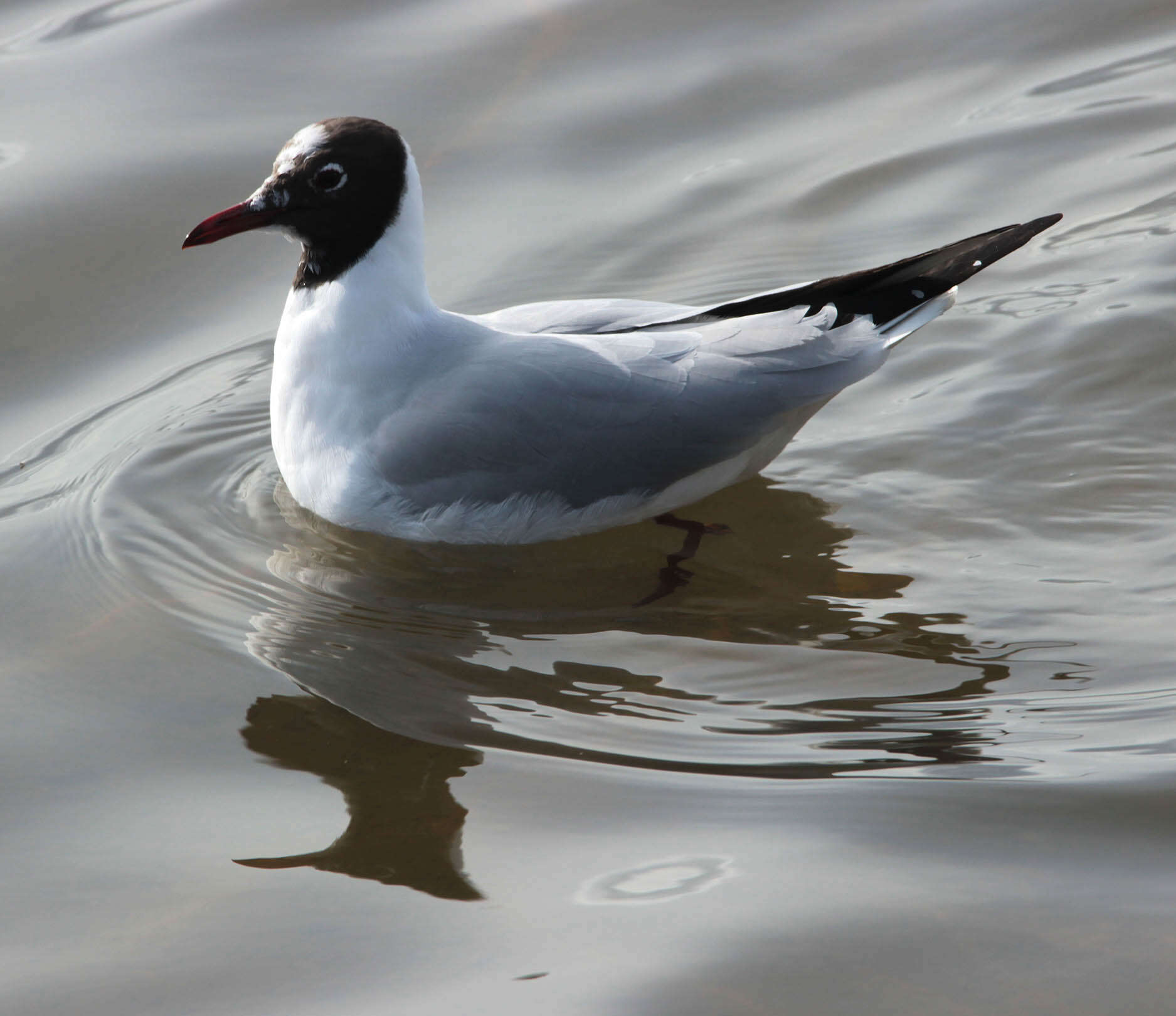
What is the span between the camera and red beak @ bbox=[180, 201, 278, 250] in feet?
16.1

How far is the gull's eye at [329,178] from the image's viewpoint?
4906mm

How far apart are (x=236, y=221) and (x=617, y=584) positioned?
163 cm

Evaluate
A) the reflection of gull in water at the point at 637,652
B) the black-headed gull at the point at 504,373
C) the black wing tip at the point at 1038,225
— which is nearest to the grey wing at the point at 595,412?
the black-headed gull at the point at 504,373

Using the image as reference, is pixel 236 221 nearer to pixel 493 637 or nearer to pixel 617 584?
pixel 493 637

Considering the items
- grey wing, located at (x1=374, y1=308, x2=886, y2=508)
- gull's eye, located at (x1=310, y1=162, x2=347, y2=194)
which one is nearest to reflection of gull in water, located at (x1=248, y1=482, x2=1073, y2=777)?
grey wing, located at (x1=374, y1=308, x2=886, y2=508)

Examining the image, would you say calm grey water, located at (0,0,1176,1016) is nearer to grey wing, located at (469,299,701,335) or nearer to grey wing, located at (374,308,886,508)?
grey wing, located at (374,308,886,508)

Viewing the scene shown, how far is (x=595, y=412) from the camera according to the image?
4832mm

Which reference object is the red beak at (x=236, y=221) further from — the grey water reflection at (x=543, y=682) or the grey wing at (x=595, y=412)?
the grey water reflection at (x=543, y=682)

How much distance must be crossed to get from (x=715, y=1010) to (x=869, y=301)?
104 inches

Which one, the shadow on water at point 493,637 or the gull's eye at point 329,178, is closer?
the shadow on water at point 493,637

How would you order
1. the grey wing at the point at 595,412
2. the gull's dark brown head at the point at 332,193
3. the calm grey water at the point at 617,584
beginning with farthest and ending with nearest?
1. the gull's dark brown head at the point at 332,193
2. the grey wing at the point at 595,412
3. the calm grey water at the point at 617,584

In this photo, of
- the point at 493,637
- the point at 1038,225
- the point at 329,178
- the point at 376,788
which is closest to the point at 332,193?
the point at 329,178

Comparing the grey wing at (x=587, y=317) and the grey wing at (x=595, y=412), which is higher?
the grey wing at (x=587, y=317)

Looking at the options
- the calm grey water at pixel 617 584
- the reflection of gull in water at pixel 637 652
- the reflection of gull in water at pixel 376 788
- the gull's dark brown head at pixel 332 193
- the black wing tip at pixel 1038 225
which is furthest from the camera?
the black wing tip at pixel 1038 225
